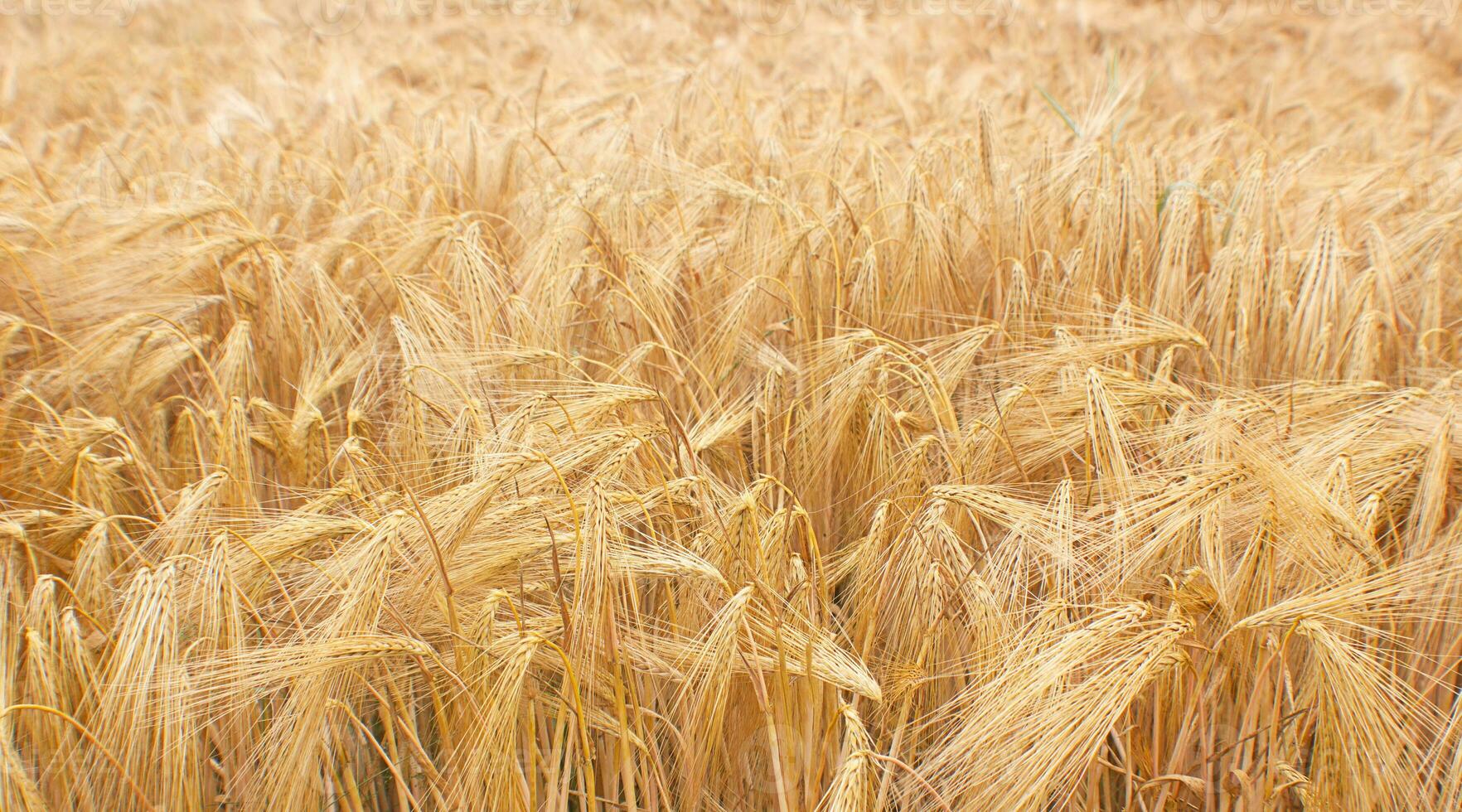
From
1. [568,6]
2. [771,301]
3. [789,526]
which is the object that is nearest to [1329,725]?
[789,526]

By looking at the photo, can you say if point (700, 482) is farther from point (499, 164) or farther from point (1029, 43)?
point (1029, 43)

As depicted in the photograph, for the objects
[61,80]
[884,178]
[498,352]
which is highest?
[61,80]

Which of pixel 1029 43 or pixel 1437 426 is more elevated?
pixel 1029 43

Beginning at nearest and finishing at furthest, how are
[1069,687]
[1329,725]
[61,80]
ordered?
[1329,725] → [1069,687] → [61,80]

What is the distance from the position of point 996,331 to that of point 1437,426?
732mm

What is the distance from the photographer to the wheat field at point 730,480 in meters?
1.08

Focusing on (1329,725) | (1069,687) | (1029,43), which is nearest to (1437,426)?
(1329,725)

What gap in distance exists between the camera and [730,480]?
168 centimetres

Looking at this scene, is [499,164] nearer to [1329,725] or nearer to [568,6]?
[1329,725]

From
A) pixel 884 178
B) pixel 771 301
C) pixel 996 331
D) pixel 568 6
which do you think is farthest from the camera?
pixel 568 6

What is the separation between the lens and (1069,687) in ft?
3.74

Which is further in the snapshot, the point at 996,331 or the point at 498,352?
the point at 996,331

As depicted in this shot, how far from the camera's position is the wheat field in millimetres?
1077

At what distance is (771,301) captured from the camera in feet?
6.82
